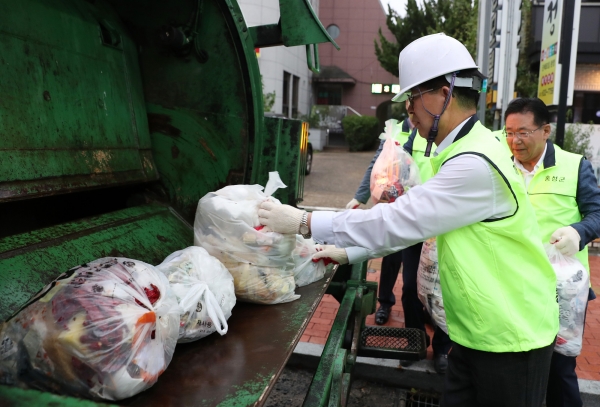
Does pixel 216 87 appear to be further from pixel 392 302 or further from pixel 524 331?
pixel 392 302

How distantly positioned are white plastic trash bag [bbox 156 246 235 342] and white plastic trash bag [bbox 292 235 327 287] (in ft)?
1.32

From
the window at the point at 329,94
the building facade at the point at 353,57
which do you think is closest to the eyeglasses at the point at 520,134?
the building facade at the point at 353,57

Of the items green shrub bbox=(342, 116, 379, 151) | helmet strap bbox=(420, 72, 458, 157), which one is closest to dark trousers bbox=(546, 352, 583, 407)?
helmet strap bbox=(420, 72, 458, 157)

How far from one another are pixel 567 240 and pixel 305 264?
125 cm

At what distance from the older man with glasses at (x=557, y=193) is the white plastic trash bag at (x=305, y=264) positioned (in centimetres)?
115

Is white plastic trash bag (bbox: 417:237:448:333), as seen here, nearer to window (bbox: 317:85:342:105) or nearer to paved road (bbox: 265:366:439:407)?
paved road (bbox: 265:366:439:407)

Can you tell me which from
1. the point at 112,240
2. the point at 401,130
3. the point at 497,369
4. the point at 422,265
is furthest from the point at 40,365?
the point at 401,130

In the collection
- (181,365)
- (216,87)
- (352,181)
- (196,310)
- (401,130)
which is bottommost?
(352,181)

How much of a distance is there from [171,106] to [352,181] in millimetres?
9972

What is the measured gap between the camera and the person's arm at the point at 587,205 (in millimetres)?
2432

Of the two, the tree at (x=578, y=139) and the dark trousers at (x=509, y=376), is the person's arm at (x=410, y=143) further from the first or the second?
the tree at (x=578, y=139)

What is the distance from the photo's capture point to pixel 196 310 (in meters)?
1.59

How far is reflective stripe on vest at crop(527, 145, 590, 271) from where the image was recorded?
2543mm

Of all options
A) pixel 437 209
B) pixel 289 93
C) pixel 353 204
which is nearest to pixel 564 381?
pixel 437 209
